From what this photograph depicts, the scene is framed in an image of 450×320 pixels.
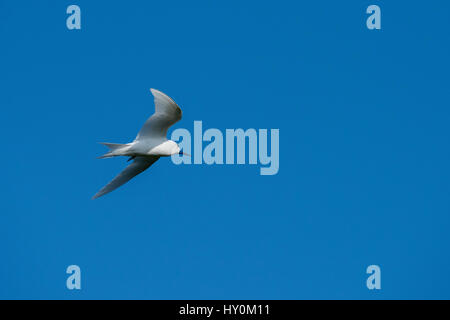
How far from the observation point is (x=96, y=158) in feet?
34.8

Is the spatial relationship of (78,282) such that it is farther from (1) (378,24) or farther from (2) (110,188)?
(1) (378,24)

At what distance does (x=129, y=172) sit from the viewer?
40.0 feet

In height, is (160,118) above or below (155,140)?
above

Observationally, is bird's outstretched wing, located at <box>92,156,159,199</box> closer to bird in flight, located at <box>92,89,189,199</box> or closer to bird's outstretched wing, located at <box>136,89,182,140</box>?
bird in flight, located at <box>92,89,189,199</box>

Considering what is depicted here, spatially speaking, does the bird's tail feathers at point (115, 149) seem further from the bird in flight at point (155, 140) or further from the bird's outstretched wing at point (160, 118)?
the bird's outstretched wing at point (160, 118)

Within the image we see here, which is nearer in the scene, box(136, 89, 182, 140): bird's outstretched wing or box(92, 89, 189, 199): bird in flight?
box(136, 89, 182, 140): bird's outstretched wing

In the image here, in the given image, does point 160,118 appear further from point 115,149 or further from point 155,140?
point 115,149

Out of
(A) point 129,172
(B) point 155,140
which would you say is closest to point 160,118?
(B) point 155,140

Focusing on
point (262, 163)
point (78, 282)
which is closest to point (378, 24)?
point (262, 163)

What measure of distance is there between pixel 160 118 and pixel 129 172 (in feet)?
5.75

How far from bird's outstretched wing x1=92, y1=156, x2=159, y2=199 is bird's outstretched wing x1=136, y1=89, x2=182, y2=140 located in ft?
2.99

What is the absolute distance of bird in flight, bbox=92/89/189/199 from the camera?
1057 cm

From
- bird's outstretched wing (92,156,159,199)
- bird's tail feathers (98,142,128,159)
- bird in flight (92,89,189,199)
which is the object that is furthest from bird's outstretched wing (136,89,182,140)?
bird's outstretched wing (92,156,159,199)
